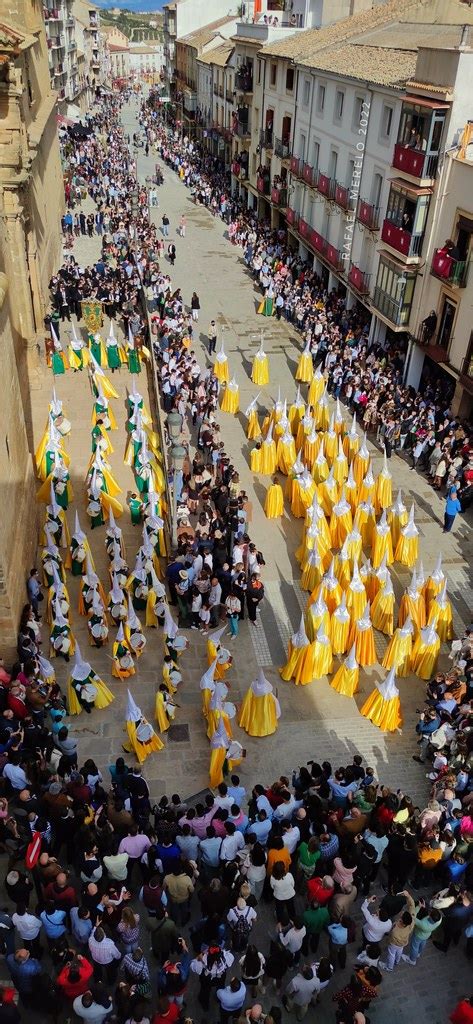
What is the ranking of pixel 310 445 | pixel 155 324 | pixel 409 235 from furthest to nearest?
pixel 155 324, pixel 409 235, pixel 310 445

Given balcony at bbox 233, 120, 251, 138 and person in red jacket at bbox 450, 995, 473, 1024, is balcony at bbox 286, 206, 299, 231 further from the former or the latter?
person in red jacket at bbox 450, 995, 473, 1024

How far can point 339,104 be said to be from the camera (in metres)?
27.0

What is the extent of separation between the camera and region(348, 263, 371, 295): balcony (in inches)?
962

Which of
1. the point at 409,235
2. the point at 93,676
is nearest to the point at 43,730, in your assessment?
the point at 93,676

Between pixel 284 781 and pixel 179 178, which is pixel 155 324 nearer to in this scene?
pixel 284 781

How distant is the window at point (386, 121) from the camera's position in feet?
74.1

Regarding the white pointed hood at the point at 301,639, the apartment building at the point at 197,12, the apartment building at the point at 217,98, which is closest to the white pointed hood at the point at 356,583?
the white pointed hood at the point at 301,639

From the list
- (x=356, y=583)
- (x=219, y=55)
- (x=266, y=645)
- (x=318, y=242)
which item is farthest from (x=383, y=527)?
(x=219, y=55)

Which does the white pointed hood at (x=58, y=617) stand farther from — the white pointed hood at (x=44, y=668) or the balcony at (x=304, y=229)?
the balcony at (x=304, y=229)

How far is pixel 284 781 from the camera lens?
9156 mm

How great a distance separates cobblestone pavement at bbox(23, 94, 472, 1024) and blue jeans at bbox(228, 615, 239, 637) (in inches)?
8.4

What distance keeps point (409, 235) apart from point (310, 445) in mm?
7300

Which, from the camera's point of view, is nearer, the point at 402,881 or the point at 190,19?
the point at 402,881

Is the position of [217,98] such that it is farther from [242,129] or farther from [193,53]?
[242,129]
